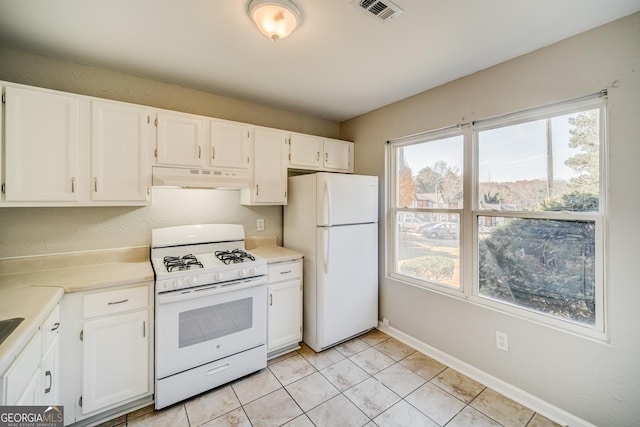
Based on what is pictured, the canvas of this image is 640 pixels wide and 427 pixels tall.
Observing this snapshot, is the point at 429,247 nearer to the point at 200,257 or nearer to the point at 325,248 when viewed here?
the point at 325,248

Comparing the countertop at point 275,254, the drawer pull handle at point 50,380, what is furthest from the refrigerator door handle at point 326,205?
the drawer pull handle at point 50,380

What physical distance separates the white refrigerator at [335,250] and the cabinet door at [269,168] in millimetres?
187

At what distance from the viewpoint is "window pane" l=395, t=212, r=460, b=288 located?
7.95 ft

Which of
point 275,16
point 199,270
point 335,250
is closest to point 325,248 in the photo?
point 335,250

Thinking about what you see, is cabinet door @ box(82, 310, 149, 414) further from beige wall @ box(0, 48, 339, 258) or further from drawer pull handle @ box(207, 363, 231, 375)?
beige wall @ box(0, 48, 339, 258)

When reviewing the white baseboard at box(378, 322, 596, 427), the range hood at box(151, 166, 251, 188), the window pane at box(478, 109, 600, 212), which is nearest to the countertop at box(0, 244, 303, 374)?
the range hood at box(151, 166, 251, 188)

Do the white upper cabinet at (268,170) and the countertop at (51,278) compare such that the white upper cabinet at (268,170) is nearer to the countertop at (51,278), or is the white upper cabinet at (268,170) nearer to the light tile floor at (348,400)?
the countertop at (51,278)

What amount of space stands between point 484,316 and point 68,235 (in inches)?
134

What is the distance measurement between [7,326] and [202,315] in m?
1.00

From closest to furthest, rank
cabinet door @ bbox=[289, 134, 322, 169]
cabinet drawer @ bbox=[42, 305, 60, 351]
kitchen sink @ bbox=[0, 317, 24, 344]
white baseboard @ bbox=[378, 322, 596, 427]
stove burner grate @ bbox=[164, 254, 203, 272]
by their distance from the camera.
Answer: kitchen sink @ bbox=[0, 317, 24, 344] → cabinet drawer @ bbox=[42, 305, 60, 351] → white baseboard @ bbox=[378, 322, 596, 427] → stove burner grate @ bbox=[164, 254, 203, 272] → cabinet door @ bbox=[289, 134, 322, 169]

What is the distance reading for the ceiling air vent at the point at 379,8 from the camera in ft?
4.65

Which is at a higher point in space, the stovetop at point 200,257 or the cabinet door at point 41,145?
the cabinet door at point 41,145

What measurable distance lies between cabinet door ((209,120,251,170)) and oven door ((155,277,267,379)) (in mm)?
1083

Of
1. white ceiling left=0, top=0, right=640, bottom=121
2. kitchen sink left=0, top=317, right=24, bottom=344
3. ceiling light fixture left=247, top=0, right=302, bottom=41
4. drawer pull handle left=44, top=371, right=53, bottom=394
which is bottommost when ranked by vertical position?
drawer pull handle left=44, top=371, right=53, bottom=394
